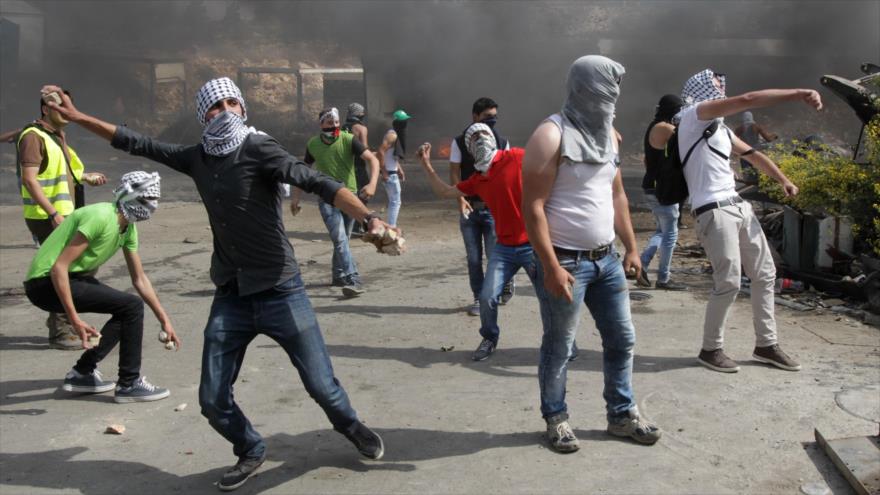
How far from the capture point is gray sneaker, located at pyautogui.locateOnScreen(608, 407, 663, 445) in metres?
4.05

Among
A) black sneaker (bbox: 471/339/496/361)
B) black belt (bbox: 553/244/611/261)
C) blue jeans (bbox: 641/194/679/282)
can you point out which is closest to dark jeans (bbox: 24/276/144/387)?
black sneaker (bbox: 471/339/496/361)

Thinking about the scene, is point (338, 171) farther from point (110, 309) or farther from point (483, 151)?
point (110, 309)

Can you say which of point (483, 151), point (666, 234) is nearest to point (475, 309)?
point (483, 151)

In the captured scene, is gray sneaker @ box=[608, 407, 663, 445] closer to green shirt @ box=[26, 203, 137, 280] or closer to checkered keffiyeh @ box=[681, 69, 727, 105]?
checkered keffiyeh @ box=[681, 69, 727, 105]

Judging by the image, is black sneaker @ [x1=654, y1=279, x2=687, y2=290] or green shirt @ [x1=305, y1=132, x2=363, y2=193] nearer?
black sneaker @ [x1=654, y1=279, x2=687, y2=290]

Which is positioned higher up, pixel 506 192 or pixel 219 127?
pixel 219 127

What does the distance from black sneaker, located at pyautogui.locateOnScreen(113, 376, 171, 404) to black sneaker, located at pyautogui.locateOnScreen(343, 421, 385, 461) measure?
1665 mm

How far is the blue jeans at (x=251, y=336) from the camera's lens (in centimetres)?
369

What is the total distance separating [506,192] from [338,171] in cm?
276

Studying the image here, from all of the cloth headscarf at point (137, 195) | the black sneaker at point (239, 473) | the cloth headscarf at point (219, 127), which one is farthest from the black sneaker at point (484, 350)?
the cloth headscarf at point (219, 127)

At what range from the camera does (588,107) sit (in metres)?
3.79

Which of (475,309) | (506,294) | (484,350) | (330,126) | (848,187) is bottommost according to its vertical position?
(484,350)

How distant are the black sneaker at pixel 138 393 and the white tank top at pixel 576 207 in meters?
2.61

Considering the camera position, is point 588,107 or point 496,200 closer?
point 588,107
